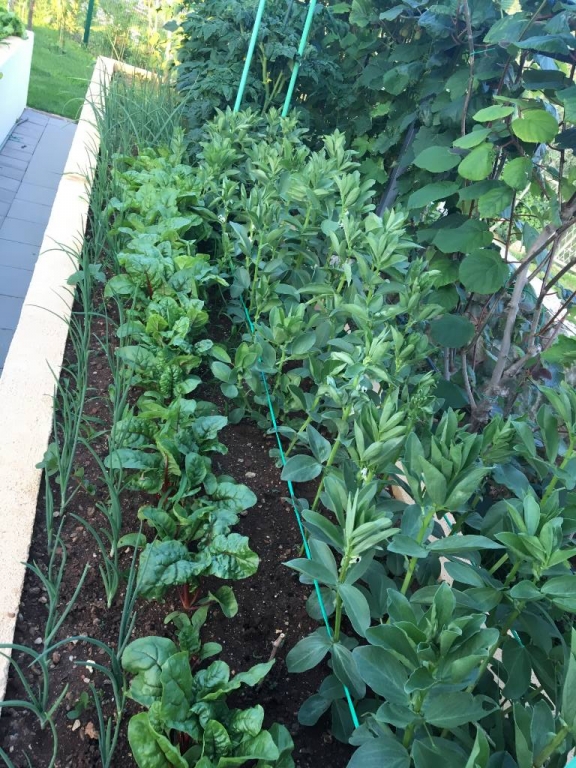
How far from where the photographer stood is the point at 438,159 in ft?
8.17

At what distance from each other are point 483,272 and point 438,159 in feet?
1.59

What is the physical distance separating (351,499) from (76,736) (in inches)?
26.2

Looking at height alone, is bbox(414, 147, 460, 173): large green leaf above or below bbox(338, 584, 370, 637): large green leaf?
above

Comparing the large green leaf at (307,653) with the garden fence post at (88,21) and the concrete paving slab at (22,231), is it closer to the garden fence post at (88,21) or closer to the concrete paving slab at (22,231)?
the concrete paving slab at (22,231)

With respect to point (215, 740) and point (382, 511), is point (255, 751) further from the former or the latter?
point (382, 511)

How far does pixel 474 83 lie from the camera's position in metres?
2.52

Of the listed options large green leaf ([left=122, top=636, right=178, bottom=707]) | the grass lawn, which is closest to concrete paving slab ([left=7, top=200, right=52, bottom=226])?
the grass lawn

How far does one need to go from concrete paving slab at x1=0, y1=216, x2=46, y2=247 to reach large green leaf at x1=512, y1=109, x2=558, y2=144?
2.69 metres

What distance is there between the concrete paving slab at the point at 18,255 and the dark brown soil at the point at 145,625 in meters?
1.91

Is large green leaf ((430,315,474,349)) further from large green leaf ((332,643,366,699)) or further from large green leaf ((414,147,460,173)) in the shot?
large green leaf ((332,643,366,699))

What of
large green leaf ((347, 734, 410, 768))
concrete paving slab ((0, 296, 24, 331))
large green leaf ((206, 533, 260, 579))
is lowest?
concrete paving slab ((0, 296, 24, 331))

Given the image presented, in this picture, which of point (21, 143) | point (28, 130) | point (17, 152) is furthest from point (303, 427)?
point (28, 130)

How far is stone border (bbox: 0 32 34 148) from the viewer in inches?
195

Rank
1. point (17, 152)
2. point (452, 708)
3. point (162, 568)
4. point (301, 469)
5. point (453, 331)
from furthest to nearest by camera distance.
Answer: point (17, 152) → point (453, 331) → point (301, 469) → point (162, 568) → point (452, 708)
